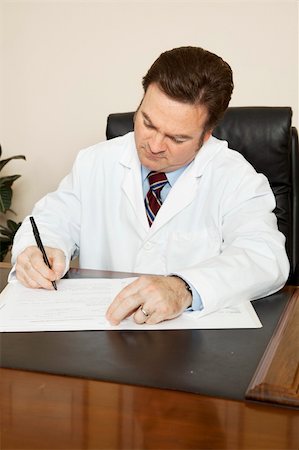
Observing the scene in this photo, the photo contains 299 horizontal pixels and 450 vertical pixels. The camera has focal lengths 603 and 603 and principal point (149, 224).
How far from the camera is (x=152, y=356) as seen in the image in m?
1.09

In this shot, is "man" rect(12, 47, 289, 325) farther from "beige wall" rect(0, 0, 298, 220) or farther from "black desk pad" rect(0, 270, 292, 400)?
"beige wall" rect(0, 0, 298, 220)

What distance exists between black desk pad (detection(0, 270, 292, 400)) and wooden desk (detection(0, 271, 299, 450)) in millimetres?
31

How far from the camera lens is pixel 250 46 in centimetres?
278

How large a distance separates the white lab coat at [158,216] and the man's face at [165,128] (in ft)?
0.48

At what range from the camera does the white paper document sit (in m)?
1.22

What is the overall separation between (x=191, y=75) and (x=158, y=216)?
0.44 m

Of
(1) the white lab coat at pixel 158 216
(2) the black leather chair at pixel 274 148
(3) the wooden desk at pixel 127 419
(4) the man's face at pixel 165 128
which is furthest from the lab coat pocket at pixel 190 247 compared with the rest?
(3) the wooden desk at pixel 127 419

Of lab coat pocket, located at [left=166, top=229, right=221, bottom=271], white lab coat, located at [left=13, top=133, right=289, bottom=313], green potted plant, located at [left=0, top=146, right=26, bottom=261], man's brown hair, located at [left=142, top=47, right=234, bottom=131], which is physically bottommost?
green potted plant, located at [left=0, top=146, right=26, bottom=261]

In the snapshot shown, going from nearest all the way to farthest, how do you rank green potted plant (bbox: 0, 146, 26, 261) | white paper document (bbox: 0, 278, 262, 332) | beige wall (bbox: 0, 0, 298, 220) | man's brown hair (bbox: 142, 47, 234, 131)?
white paper document (bbox: 0, 278, 262, 332), man's brown hair (bbox: 142, 47, 234, 131), beige wall (bbox: 0, 0, 298, 220), green potted plant (bbox: 0, 146, 26, 261)

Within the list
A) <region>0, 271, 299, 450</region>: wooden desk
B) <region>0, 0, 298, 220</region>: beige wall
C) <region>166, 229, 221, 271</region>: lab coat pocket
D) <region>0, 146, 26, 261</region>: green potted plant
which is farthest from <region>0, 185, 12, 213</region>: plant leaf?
<region>0, 271, 299, 450</region>: wooden desk

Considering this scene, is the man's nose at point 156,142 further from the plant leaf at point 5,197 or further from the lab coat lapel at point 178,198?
the plant leaf at point 5,197

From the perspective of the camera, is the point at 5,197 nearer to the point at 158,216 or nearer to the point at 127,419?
the point at 158,216

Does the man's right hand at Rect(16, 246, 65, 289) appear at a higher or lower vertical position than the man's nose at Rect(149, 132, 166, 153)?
lower

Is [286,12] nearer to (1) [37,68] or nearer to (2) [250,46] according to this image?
(2) [250,46]
